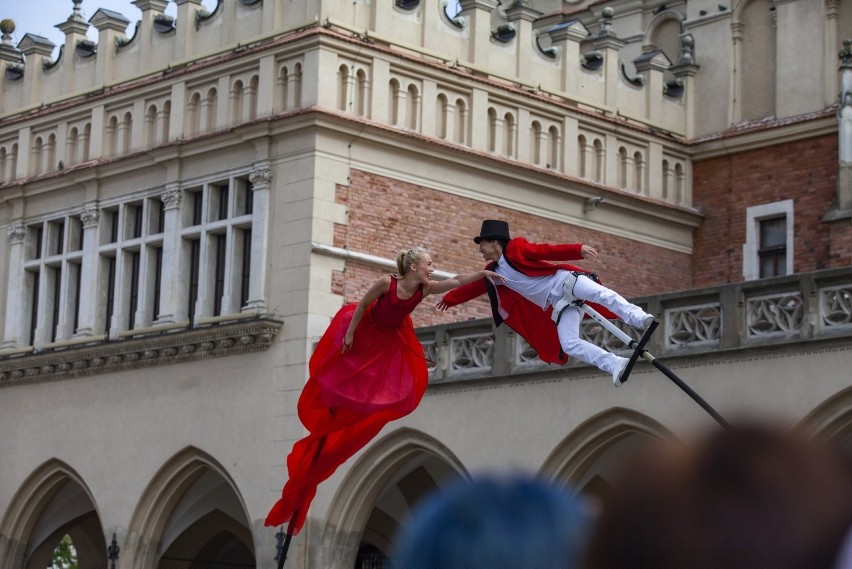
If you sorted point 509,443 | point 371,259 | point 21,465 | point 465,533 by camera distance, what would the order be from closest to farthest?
point 465,533 → point 509,443 → point 371,259 → point 21,465

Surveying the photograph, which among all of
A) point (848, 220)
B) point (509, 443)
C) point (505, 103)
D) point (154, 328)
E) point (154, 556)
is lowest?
point (154, 556)

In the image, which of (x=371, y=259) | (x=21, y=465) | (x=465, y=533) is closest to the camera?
(x=465, y=533)

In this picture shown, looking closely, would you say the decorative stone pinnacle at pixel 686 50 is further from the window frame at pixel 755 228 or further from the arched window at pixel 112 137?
the arched window at pixel 112 137

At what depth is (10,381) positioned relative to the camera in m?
26.4

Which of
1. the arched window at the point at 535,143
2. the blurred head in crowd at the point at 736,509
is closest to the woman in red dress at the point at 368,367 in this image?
the blurred head in crowd at the point at 736,509

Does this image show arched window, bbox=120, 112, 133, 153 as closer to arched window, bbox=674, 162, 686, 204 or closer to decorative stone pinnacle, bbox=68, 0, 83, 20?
decorative stone pinnacle, bbox=68, 0, 83, 20

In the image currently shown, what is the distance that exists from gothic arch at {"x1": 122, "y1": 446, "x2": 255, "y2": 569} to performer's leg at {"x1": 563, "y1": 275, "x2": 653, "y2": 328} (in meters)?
13.7

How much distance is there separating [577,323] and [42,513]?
714 inches

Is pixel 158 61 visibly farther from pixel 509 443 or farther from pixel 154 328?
pixel 509 443

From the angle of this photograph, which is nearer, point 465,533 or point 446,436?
point 465,533

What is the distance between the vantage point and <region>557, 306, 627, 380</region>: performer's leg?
9719mm

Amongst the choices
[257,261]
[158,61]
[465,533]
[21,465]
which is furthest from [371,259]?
[465,533]

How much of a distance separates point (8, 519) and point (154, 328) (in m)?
4.39

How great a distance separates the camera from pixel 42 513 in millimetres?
26266
